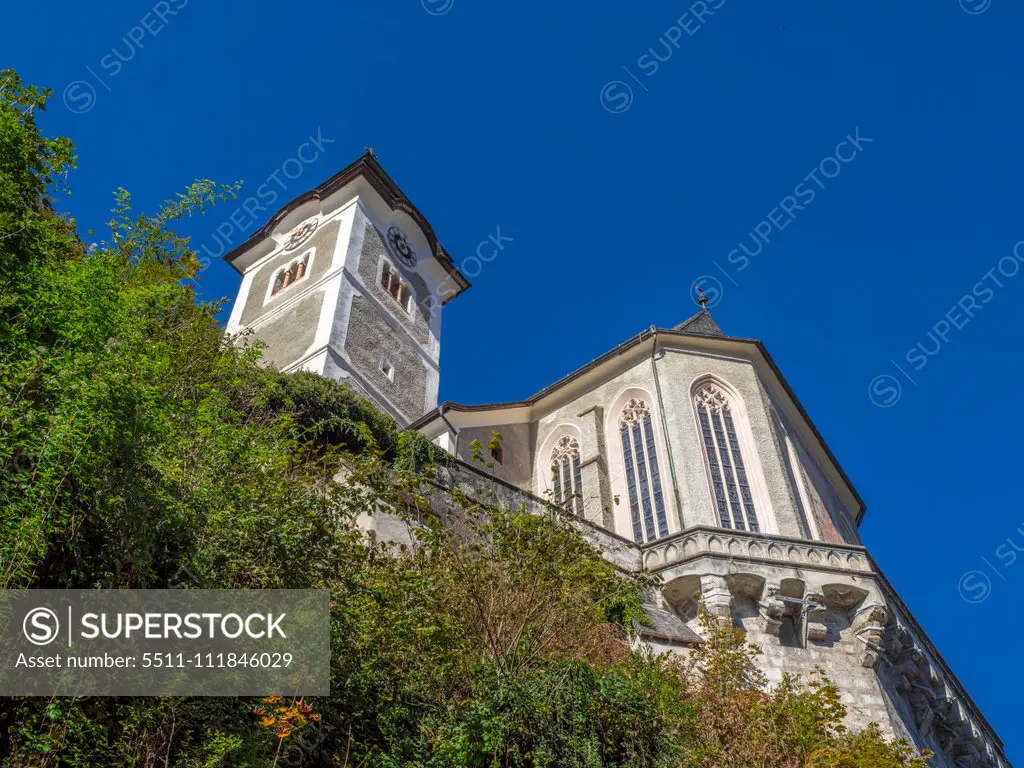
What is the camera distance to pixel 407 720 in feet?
27.1

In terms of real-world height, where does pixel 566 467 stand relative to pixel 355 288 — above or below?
below

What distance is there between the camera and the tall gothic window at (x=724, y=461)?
19312mm

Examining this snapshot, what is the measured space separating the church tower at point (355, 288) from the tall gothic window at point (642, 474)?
23.2 ft

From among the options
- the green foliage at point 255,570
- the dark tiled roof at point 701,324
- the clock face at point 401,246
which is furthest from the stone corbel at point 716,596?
the clock face at point 401,246

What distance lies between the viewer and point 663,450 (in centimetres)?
2084

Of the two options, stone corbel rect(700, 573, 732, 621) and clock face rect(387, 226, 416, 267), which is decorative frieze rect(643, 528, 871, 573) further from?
clock face rect(387, 226, 416, 267)

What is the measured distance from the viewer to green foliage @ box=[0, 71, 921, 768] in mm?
6395

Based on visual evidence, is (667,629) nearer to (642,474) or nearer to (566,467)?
(642,474)

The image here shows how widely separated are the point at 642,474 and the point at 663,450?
2.64ft

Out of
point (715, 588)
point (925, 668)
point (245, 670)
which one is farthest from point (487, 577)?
point (925, 668)

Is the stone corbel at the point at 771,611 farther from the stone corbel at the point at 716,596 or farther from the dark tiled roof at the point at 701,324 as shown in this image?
the dark tiled roof at the point at 701,324

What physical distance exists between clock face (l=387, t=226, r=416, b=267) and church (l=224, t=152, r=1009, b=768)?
0.10 m

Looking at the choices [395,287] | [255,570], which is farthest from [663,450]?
[255,570]

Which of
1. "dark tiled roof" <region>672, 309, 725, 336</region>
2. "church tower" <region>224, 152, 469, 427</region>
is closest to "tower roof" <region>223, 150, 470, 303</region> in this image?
"church tower" <region>224, 152, 469, 427</region>
